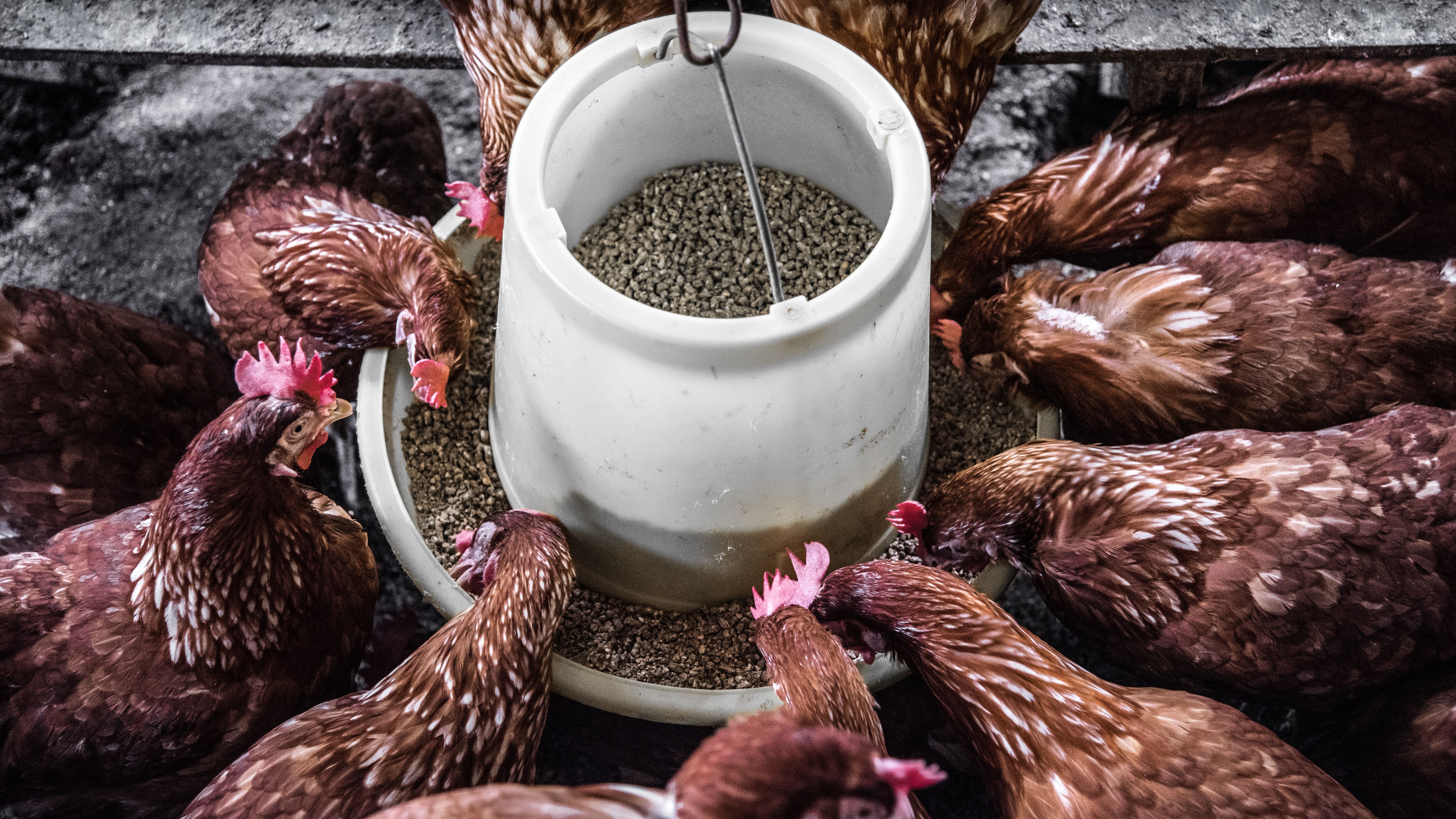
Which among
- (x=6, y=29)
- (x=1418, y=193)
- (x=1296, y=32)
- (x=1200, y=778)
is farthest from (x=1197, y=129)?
(x=6, y=29)

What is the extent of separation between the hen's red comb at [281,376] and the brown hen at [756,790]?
0.67 metres

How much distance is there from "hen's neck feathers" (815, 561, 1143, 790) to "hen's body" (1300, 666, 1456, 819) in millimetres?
466

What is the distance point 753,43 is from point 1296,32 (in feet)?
3.34

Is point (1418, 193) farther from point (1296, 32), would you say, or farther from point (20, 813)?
point (20, 813)

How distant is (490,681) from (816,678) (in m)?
0.45

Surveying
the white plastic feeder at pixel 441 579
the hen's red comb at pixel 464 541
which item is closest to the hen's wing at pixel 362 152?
the white plastic feeder at pixel 441 579

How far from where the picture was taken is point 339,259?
6.29ft

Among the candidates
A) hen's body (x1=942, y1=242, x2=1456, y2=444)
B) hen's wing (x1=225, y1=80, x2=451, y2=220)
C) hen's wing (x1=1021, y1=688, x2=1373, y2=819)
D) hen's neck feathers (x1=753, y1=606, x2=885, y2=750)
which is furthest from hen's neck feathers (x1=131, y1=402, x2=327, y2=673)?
hen's body (x1=942, y1=242, x2=1456, y2=444)

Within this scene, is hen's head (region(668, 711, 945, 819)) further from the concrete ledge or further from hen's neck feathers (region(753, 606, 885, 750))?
the concrete ledge

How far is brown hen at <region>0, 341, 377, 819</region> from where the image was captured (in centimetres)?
147

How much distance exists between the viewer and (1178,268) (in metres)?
1.75

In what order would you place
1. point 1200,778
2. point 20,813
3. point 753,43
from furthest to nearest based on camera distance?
1. point 20,813
2. point 753,43
3. point 1200,778

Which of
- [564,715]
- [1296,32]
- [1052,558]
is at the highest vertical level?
[1296,32]

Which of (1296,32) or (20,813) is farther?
(1296,32)
